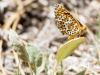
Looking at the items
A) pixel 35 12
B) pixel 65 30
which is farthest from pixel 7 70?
pixel 35 12

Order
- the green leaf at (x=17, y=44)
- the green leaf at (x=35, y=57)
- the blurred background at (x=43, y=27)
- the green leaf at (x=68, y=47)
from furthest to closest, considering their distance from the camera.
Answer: the blurred background at (x=43, y=27)
the green leaf at (x=35, y=57)
the green leaf at (x=17, y=44)
the green leaf at (x=68, y=47)

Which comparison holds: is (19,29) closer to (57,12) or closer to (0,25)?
(0,25)

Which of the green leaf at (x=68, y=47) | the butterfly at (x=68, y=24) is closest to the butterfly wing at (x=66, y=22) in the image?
the butterfly at (x=68, y=24)

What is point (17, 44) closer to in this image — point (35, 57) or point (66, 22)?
point (35, 57)

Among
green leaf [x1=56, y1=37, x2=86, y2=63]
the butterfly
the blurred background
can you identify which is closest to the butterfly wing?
the butterfly

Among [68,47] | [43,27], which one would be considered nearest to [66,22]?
[68,47]

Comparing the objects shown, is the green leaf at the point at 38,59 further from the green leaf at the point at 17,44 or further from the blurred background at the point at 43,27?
the blurred background at the point at 43,27
